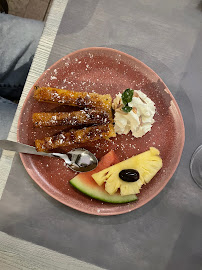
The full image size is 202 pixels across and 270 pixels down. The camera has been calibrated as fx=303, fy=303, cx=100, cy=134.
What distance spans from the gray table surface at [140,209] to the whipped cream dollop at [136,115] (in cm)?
14

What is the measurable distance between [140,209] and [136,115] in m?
0.35

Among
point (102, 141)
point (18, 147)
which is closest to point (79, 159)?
point (102, 141)

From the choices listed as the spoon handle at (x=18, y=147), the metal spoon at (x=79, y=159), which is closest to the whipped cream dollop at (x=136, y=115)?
the metal spoon at (x=79, y=159)

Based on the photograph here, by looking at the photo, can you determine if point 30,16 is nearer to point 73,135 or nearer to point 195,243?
point 73,135

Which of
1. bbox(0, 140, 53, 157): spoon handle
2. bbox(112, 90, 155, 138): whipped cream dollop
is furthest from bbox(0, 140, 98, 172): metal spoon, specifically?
bbox(112, 90, 155, 138): whipped cream dollop

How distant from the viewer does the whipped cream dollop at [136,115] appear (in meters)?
1.04

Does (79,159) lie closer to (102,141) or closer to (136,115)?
(102,141)

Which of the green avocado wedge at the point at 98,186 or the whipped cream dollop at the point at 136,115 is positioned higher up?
the whipped cream dollop at the point at 136,115

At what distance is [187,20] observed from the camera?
3.79 feet

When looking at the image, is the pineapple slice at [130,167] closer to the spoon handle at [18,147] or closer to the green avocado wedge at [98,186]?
the green avocado wedge at [98,186]

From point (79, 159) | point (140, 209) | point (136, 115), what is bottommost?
point (140, 209)

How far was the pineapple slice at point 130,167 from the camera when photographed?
3.41ft

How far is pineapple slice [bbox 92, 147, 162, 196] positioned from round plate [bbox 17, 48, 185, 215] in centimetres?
4

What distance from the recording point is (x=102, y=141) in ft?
3.59
